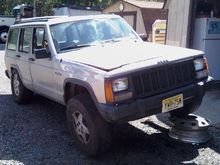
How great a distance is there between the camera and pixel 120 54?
15.7 feet

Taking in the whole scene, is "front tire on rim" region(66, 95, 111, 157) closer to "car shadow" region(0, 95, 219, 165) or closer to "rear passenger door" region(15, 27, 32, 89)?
"car shadow" region(0, 95, 219, 165)

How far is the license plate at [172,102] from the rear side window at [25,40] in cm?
337

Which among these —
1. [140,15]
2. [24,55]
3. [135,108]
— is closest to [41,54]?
[24,55]

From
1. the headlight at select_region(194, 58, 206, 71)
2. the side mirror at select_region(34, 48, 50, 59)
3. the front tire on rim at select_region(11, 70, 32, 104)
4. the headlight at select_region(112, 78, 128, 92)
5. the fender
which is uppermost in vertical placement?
the side mirror at select_region(34, 48, 50, 59)

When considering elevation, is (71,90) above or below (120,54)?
below

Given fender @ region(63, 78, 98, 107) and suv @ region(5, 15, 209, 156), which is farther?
fender @ region(63, 78, 98, 107)

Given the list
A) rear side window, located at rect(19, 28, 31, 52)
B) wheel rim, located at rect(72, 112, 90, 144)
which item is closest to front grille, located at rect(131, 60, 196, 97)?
wheel rim, located at rect(72, 112, 90, 144)

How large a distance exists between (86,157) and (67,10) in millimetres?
20886

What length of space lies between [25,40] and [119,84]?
353 cm

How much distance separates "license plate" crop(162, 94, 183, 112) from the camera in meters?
4.46

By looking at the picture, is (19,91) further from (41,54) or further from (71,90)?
(71,90)

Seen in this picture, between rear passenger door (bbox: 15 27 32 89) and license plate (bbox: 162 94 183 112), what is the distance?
319 cm

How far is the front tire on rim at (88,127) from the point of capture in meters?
4.43

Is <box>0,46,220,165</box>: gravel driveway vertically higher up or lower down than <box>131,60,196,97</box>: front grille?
lower down
